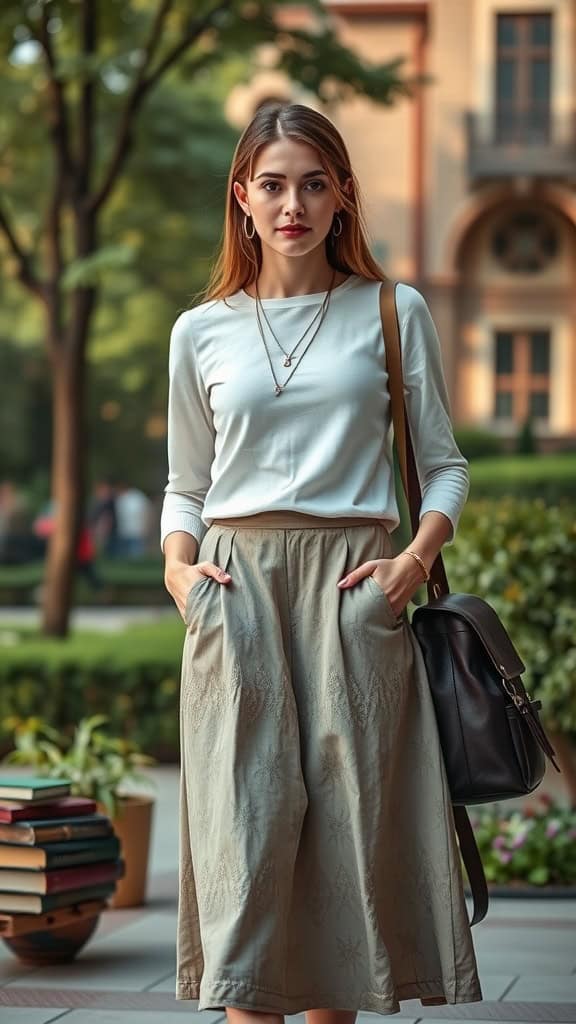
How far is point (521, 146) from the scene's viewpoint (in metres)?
30.3

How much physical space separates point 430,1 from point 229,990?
94.0 ft

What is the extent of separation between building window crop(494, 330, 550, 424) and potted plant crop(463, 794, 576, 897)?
80.0 feet

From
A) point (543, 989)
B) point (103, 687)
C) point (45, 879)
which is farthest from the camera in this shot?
point (103, 687)

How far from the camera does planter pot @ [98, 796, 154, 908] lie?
21.8 feet

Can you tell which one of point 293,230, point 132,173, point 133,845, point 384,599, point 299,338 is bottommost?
point 133,845

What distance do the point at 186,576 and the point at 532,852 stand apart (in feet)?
12.7

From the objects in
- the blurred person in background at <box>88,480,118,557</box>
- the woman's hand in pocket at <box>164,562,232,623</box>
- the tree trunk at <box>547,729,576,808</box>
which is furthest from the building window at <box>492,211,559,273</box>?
the woman's hand in pocket at <box>164,562,232,623</box>

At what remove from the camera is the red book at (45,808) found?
17.8 ft

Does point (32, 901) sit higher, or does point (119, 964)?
point (32, 901)

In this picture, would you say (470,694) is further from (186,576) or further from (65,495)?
(65,495)

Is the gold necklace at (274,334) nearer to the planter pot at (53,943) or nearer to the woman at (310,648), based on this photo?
the woman at (310,648)

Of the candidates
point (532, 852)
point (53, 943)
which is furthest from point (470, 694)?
point (532, 852)

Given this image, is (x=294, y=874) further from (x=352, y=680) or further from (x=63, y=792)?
(x=63, y=792)

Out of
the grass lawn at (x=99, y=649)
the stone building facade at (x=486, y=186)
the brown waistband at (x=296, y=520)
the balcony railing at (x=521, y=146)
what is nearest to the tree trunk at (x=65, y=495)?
the grass lawn at (x=99, y=649)
